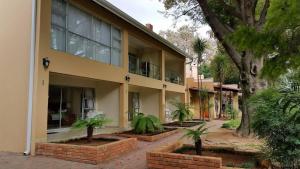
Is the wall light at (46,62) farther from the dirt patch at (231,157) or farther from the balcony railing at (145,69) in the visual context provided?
the balcony railing at (145,69)

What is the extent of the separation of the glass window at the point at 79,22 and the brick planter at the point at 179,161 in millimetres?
7272

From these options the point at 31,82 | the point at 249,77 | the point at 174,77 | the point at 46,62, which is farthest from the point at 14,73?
the point at 174,77

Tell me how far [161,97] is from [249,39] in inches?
719

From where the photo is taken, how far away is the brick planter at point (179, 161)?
7.42 m

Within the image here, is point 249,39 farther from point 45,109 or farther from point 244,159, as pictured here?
point 45,109

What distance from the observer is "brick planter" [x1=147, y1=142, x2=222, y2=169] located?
7.42m

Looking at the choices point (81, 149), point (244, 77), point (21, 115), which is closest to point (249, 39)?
point (81, 149)

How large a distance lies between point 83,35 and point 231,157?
27.5ft

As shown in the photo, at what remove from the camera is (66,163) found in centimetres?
920

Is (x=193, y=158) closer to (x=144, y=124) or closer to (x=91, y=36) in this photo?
(x=144, y=124)

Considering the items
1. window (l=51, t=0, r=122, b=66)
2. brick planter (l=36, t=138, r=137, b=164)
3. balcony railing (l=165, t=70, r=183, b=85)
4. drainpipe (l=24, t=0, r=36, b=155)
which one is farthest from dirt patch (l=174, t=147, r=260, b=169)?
balcony railing (l=165, t=70, r=183, b=85)

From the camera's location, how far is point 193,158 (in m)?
7.66

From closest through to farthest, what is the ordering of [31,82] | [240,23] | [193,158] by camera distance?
[193,158] < [31,82] < [240,23]

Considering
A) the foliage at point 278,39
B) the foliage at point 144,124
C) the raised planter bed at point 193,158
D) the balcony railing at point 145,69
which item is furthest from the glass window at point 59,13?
the foliage at point 278,39
